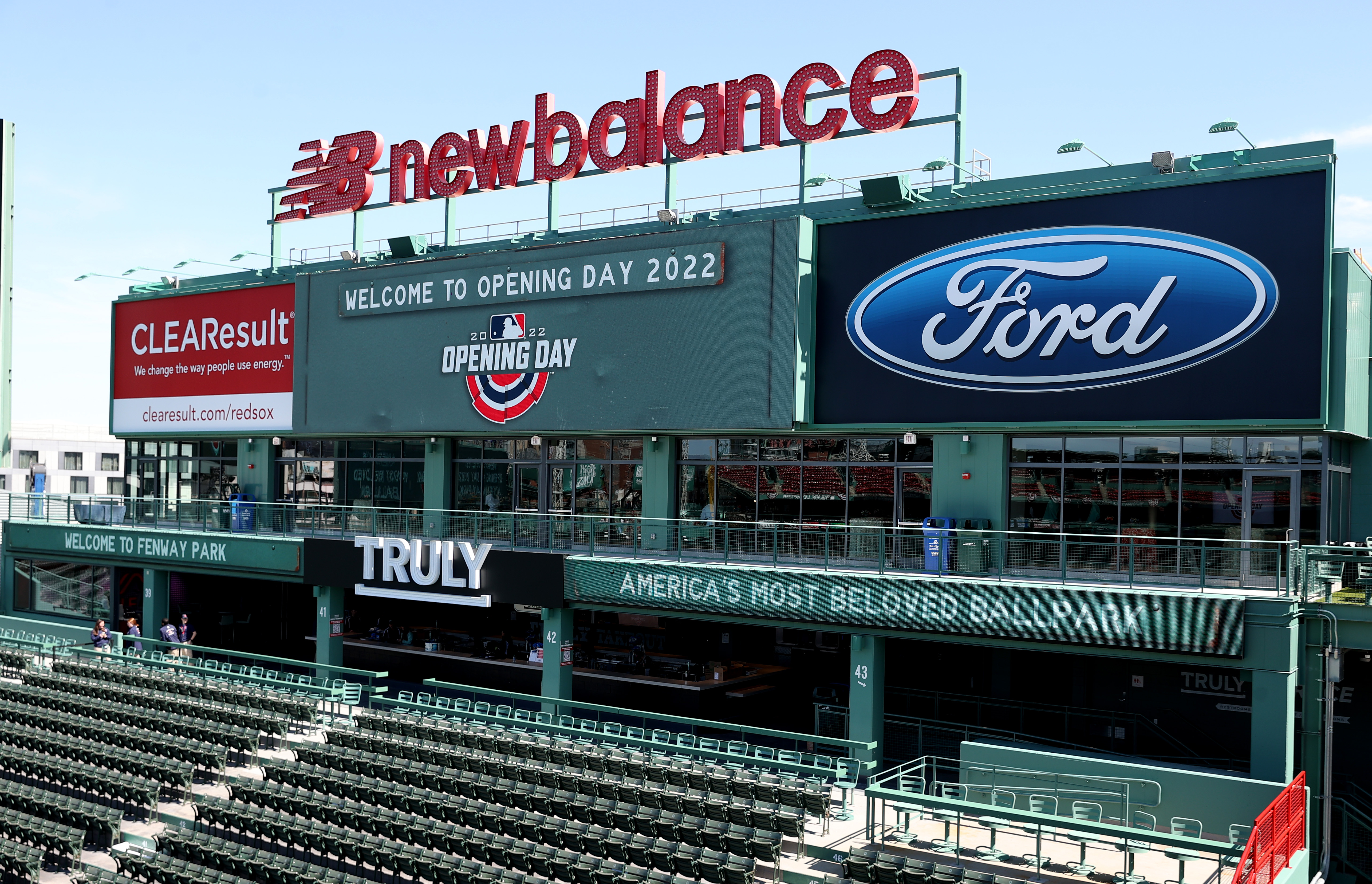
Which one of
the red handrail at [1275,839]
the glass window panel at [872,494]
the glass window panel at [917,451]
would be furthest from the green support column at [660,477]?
the red handrail at [1275,839]

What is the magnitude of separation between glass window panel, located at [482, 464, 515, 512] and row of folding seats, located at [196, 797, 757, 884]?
40.1ft

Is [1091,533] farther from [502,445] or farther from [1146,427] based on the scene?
[502,445]

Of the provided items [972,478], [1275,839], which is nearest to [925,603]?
[972,478]

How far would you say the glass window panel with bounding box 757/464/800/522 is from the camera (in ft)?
83.8

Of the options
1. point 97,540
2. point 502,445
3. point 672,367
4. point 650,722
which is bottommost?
point 650,722

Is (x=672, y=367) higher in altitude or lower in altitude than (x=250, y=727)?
higher

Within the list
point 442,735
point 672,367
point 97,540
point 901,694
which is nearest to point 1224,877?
point 901,694

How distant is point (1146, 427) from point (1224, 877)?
8592mm

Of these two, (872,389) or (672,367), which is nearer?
(872,389)

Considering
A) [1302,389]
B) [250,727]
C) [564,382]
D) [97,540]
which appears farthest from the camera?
[97,540]

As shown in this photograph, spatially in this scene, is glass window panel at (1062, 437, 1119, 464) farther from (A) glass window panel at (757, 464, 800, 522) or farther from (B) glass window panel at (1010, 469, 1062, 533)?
(A) glass window panel at (757, 464, 800, 522)

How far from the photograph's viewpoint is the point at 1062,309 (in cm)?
2142

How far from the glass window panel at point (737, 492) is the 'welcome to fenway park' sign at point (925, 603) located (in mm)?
3252

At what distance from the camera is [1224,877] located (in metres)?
14.6
